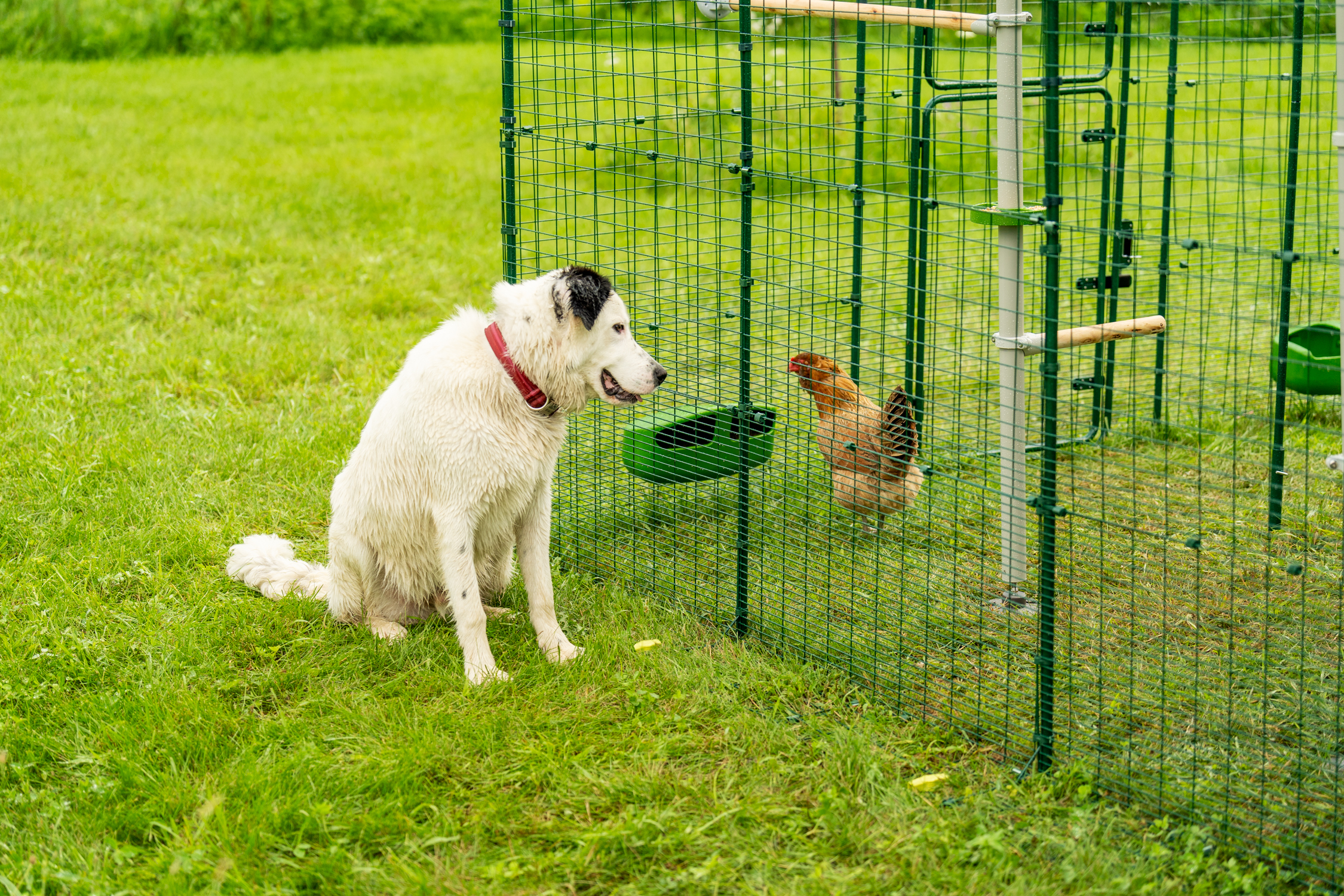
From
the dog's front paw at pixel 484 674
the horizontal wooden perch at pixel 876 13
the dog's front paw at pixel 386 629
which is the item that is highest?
the horizontal wooden perch at pixel 876 13

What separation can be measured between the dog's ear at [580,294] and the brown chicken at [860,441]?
3.12 ft

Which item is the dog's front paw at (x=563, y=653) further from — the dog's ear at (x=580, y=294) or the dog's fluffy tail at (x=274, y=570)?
the dog's ear at (x=580, y=294)

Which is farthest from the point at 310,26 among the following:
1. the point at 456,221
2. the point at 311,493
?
the point at 311,493

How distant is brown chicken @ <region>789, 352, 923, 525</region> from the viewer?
4.56 meters

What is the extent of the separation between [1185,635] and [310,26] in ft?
60.5

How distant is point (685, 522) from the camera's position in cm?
510

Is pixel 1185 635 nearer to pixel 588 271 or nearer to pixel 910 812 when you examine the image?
pixel 910 812

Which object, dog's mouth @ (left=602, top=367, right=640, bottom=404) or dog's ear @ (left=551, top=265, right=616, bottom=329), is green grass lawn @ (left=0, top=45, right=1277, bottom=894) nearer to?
dog's mouth @ (left=602, top=367, right=640, bottom=404)

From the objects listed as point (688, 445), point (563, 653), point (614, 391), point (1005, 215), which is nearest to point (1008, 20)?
point (1005, 215)

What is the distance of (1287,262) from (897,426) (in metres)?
1.53


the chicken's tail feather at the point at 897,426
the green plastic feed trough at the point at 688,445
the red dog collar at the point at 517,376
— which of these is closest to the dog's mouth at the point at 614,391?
the red dog collar at the point at 517,376

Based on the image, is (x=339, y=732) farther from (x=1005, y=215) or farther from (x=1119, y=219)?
(x=1119, y=219)

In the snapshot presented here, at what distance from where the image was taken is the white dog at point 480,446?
3.95 m

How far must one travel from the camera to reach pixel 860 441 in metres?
4.97
